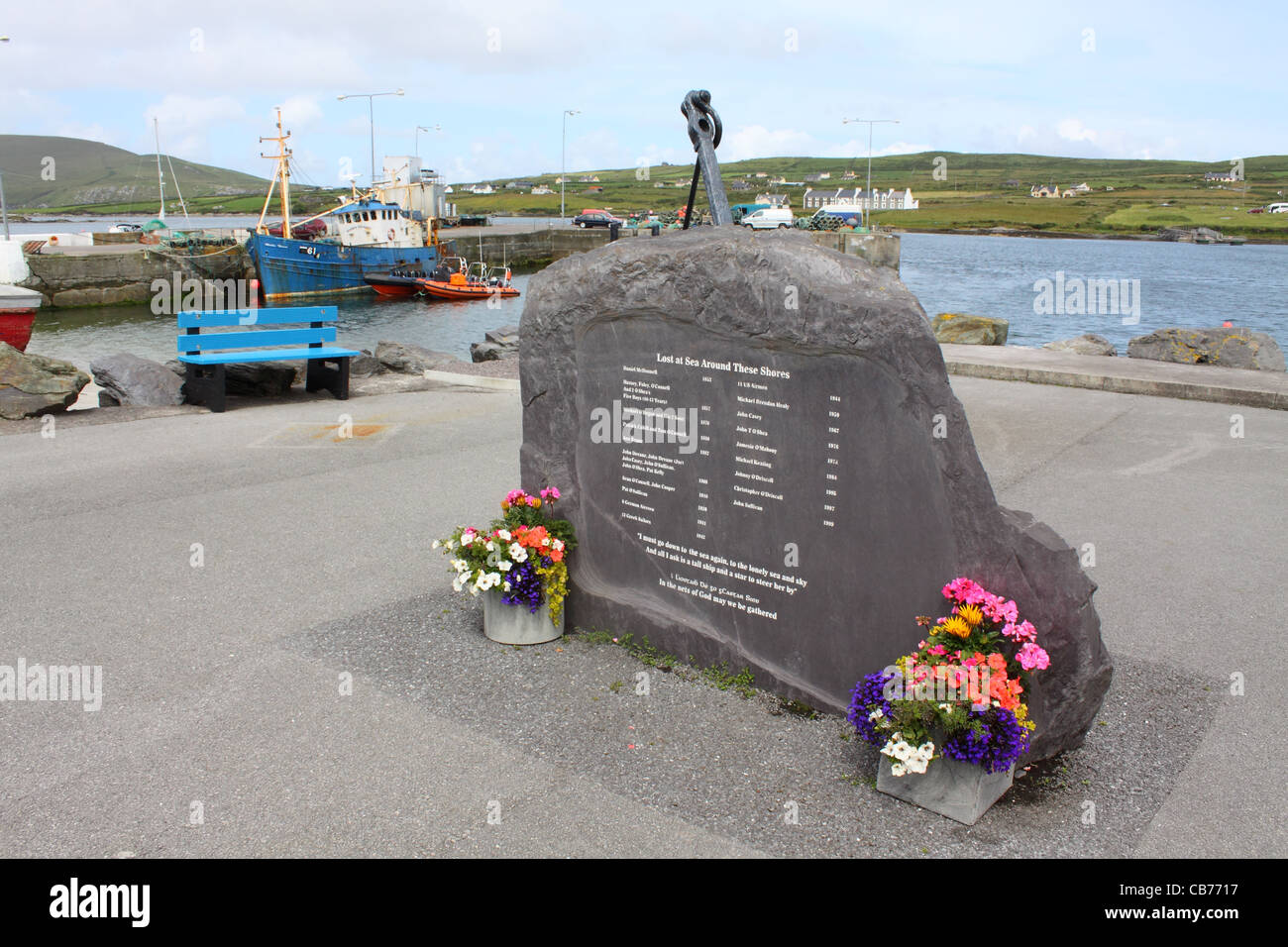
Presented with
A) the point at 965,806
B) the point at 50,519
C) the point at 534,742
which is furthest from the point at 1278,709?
the point at 50,519

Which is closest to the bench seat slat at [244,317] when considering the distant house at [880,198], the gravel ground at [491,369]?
the gravel ground at [491,369]

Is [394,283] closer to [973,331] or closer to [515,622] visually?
[973,331]

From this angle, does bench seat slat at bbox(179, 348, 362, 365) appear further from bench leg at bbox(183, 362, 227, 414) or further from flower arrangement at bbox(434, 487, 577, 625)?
flower arrangement at bbox(434, 487, 577, 625)

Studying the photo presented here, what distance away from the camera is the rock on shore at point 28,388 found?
445 inches

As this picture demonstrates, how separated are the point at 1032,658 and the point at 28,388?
11443 millimetres

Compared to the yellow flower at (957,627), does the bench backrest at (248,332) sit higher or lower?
higher

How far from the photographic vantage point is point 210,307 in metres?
53.5

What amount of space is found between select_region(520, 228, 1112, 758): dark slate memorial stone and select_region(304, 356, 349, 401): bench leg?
7.70 m

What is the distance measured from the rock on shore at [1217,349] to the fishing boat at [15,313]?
17.1 meters

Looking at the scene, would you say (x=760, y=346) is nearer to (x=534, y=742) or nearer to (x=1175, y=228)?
(x=534, y=742)

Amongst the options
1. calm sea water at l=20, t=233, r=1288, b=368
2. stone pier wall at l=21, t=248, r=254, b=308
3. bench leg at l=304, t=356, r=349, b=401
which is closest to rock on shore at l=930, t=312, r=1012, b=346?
bench leg at l=304, t=356, r=349, b=401

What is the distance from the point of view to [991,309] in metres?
50.0

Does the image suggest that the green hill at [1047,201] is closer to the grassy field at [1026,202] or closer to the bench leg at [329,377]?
the grassy field at [1026,202]

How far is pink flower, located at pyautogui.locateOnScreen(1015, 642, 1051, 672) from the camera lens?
4.04 meters
